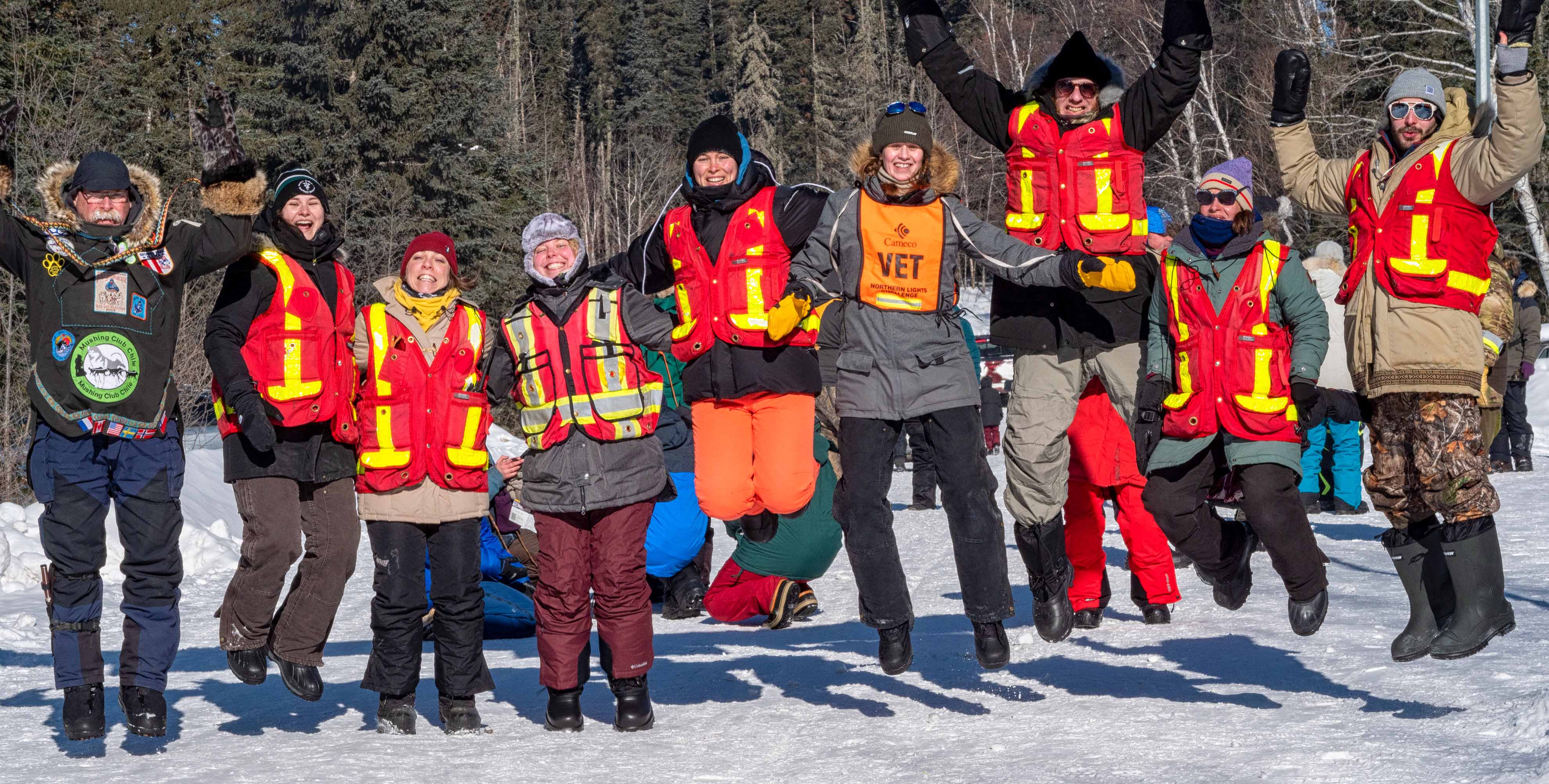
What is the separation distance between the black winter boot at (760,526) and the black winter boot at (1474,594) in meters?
2.73

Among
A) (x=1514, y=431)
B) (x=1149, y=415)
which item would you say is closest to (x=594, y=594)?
(x=1149, y=415)

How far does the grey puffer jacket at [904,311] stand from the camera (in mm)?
5910

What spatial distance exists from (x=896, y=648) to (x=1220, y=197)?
234 cm

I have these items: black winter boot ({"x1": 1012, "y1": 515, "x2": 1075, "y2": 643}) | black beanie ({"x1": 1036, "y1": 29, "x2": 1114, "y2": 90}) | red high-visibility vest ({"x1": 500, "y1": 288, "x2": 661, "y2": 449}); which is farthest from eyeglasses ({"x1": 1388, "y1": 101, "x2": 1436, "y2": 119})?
red high-visibility vest ({"x1": 500, "y1": 288, "x2": 661, "y2": 449})

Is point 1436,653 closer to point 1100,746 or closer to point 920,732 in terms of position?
point 1100,746

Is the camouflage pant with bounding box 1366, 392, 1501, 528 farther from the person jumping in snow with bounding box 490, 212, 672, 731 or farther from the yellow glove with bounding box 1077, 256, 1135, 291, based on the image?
the person jumping in snow with bounding box 490, 212, 672, 731

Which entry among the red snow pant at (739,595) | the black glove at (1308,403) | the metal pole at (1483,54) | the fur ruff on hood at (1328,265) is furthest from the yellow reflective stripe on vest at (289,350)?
the fur ruff on hood at (1328,265)

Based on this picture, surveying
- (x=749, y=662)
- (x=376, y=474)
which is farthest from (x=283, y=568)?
(x=749, y=662)

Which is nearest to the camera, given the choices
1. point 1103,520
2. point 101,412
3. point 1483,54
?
point 1483,54

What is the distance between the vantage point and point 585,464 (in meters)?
6.15

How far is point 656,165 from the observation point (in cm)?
5112

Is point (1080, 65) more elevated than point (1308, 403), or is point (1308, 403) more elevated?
point (1080, 65)

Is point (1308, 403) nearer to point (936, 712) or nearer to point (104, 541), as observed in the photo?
point (936, 712)

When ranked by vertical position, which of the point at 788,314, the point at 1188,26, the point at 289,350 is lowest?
the point at 289,350
